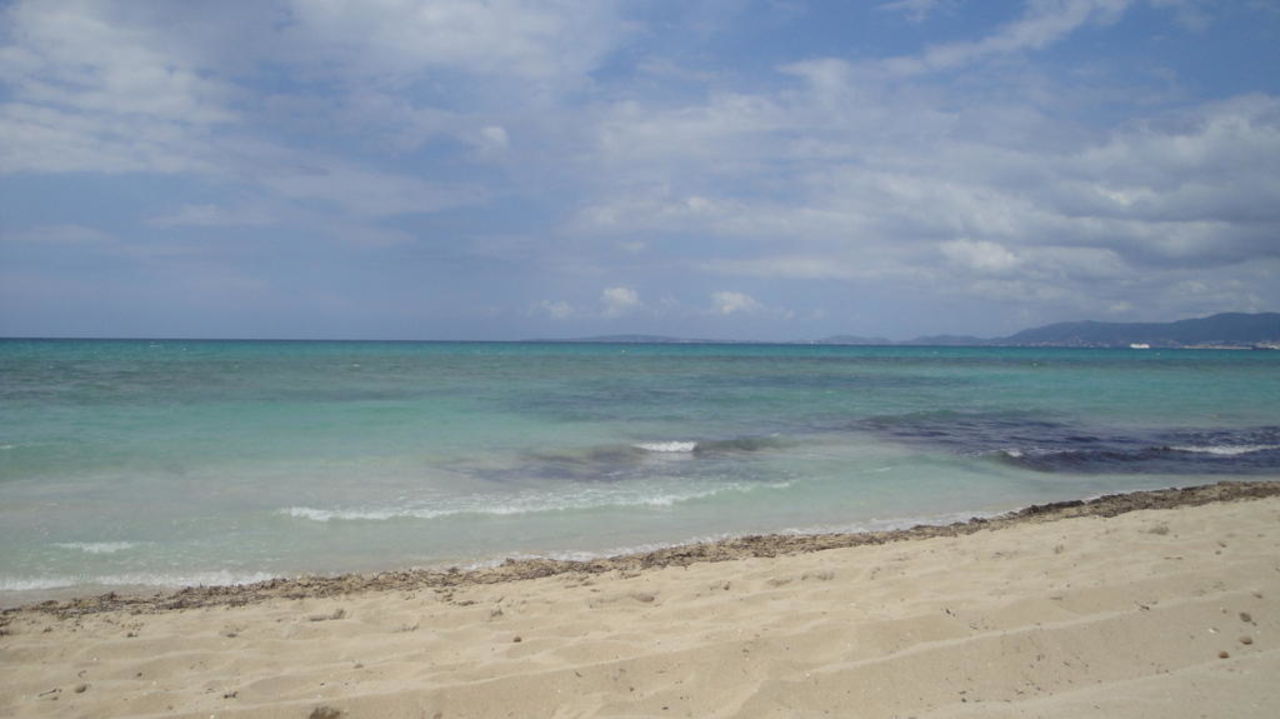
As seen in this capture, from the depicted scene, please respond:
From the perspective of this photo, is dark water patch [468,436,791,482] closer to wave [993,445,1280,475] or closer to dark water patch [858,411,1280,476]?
dark water patch [858,411,1280,476]

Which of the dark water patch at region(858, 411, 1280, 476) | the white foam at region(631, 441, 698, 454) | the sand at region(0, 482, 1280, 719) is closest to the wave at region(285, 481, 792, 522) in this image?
the sand at region(0, 482, 1280, 719)

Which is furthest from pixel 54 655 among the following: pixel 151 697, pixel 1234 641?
pixel 1234 641

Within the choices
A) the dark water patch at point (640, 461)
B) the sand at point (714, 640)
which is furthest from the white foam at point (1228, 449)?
the sand at point (714, 640)

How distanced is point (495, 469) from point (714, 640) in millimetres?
8466

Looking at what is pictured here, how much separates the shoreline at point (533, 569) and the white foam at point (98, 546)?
1.46 metres

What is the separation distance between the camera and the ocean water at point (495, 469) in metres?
8.12

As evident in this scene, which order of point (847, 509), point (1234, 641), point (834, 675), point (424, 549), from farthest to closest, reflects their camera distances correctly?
point (847, 509)
point (424, 549)
point (1234, 641)
point (834, 675)

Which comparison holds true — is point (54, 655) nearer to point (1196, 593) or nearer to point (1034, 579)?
point (1034, 579)

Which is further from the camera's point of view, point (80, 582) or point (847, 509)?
point (847, 509)

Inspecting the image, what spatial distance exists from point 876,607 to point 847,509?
17.2 ft

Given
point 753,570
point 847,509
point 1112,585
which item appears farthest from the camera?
point 847,509

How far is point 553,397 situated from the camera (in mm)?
25359

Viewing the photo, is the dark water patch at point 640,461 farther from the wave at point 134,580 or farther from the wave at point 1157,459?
the wave at point 1157,459

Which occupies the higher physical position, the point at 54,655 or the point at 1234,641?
the point at 1234,641
